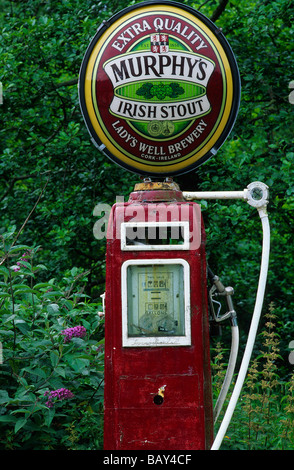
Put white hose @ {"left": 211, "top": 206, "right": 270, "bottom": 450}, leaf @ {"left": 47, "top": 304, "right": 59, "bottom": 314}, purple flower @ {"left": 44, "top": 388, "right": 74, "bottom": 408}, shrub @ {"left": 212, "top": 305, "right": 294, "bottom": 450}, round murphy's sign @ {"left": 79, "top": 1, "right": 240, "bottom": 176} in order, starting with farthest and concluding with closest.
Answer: shrub @ {"left": 212, "top": 305, "right": 294, "bottom": 450}
leaf @ {"left": 47, "top": 304, "right": 59, "bottom": 314}
purple flower @ {"left": 44, "top": 388, "right": 74, "bottom": 408}
round murphy's sign @ {"left": 79, "top": 1, "right": 240, "bottom": 176}
white hose @ {"left": 211, "top": 206, "right": 270, "bottom": 450}

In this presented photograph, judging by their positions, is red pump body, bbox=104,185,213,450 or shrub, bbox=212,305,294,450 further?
shrub, bbox=212,305,294,450

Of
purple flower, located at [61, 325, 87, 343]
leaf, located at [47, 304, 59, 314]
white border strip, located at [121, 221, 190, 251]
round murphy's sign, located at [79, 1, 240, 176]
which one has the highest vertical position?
round murphy's sign, located at [79, 1, 240, 176]

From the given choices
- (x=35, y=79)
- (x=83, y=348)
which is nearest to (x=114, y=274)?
(x=83, y=348)

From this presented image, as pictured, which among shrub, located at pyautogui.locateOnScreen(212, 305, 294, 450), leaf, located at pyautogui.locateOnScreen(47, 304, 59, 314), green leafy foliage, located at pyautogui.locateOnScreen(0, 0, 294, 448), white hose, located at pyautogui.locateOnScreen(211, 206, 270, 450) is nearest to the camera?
white hose, located at pyautogui.locateOnScreen(211, 206, 270, 450)

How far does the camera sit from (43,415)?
3.82 m

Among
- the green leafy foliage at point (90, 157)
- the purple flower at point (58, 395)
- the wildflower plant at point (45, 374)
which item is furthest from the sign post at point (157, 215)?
the green leafy foliage at point (90, 157)

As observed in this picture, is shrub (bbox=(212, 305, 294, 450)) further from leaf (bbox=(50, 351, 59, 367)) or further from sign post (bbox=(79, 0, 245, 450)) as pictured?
leaf (bbox=(50, 351, 59, 367))

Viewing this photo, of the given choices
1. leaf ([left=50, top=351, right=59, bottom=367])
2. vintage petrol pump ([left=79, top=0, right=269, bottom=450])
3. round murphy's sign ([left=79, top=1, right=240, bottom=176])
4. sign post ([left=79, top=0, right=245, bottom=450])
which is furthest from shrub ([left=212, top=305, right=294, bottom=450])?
round murphy's sign ([left=79, top=1, right=240, bottom=176])

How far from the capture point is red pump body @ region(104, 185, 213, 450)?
3.28 meters

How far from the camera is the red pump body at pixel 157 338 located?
3.28 m

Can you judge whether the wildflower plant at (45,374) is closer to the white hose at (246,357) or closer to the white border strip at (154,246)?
the white border strip at (154,246)

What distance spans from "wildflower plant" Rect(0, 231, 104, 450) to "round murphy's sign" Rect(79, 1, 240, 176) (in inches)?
35.9

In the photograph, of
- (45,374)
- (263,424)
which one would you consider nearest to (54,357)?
(45,374)

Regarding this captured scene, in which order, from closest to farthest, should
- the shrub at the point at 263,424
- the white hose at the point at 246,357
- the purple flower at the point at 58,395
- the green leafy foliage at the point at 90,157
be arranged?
1. the white hose at the point at 246,357
2. the purple flower at the point at 58,395
3. the shrub at the point at 263,424
4. the green leafy foliage at the point at 90,157
